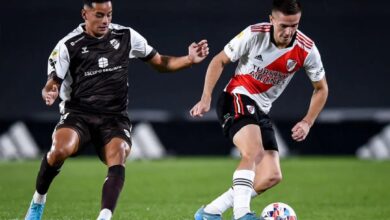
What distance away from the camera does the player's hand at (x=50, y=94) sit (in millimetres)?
7012

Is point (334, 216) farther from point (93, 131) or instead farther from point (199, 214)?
point (93, 131)

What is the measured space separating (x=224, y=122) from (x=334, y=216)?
2.09 metres

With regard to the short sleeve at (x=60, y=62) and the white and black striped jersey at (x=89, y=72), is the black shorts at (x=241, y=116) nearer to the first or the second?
the white and black striped jersey at (x=89, y=72)

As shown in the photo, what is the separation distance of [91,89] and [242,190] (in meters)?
1.66

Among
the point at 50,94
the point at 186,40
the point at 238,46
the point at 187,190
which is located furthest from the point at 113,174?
the point at 186,40

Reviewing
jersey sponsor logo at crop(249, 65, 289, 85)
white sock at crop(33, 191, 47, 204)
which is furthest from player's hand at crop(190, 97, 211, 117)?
white sock at crop(33, 191, 47, 204)

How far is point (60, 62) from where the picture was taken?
7.47 meters

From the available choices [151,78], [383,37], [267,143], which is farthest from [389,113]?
[267,143]

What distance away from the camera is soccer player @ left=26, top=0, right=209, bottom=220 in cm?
736

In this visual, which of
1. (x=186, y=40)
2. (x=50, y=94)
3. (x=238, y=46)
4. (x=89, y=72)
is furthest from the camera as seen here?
(x=186, y=40)

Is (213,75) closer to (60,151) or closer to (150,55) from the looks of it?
(150,55)

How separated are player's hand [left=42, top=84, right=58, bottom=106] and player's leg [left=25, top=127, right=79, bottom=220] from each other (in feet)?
1.04

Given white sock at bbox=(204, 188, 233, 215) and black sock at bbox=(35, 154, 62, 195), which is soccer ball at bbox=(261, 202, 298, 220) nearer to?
white sock at bbox=(204, 188, 233, 215)

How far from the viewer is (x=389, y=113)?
22.2m
